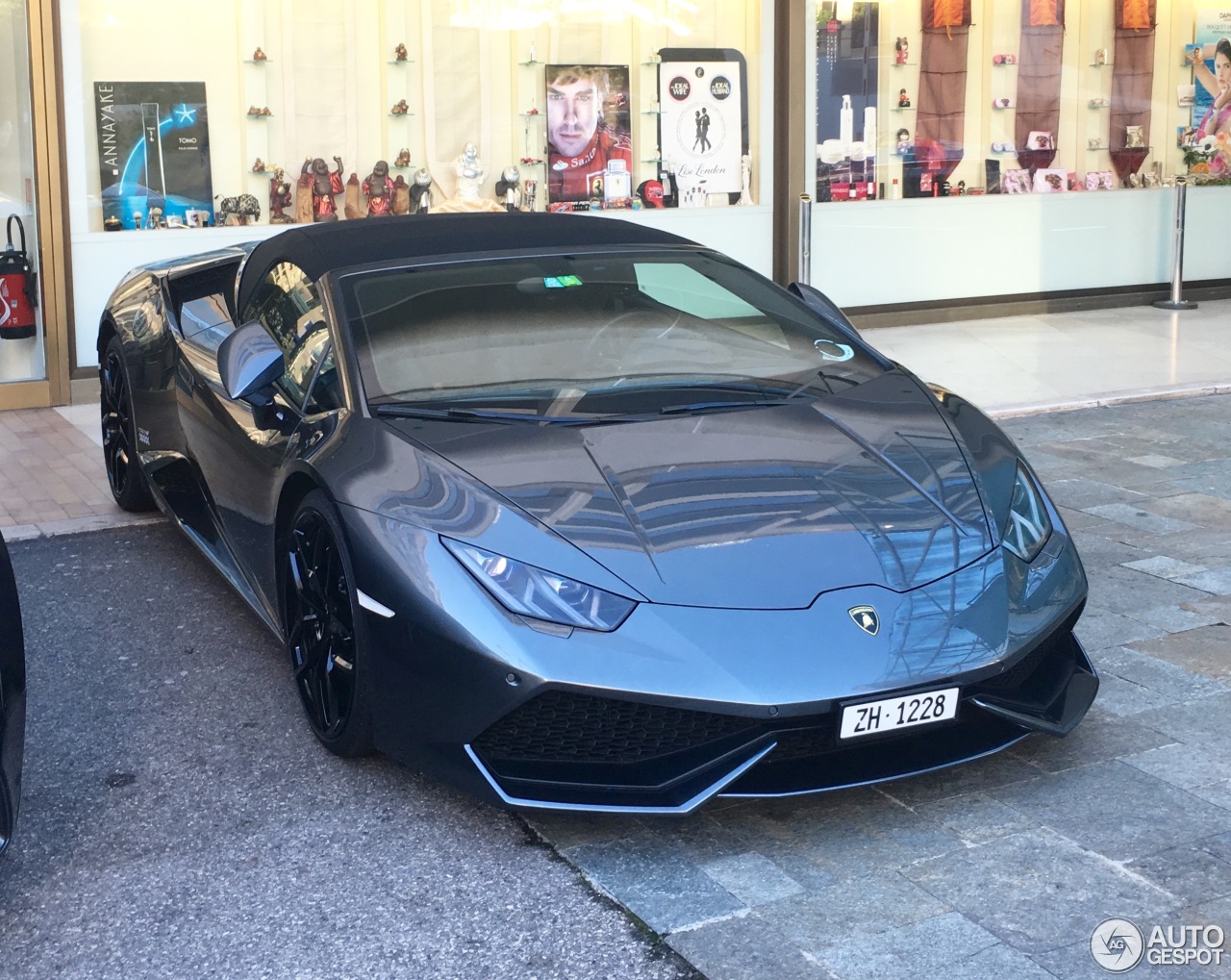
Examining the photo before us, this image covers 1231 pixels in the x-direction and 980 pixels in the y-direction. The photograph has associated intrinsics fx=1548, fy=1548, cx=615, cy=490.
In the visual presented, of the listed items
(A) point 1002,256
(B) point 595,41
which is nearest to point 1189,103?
(A) point 1002,256

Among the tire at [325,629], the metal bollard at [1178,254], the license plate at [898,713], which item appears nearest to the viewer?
the license plate at [898,713]

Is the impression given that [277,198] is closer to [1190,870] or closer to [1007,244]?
[1007,244]

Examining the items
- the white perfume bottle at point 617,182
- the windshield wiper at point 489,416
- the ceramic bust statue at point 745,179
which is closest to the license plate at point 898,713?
the windshield wiper at point 489,416

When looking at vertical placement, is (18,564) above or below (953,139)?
below

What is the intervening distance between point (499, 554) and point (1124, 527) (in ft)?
11.1

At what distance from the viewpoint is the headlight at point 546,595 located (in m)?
3.21

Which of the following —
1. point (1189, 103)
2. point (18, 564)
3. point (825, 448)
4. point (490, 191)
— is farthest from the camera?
point (1189, 103)

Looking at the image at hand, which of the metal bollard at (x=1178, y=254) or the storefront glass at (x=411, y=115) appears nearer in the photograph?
the storefront glass at (x=411, y=115)

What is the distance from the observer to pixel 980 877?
315 centimetres

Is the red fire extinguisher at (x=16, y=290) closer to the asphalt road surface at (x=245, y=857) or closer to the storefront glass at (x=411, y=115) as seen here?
the storefront glass at (x=411, y=115)

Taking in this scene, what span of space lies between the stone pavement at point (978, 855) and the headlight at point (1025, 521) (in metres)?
0.51

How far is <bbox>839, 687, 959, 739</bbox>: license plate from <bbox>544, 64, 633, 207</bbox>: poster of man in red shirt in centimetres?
748

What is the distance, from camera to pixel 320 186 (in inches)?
377

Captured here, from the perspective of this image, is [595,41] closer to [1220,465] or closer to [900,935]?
[1220,465]
